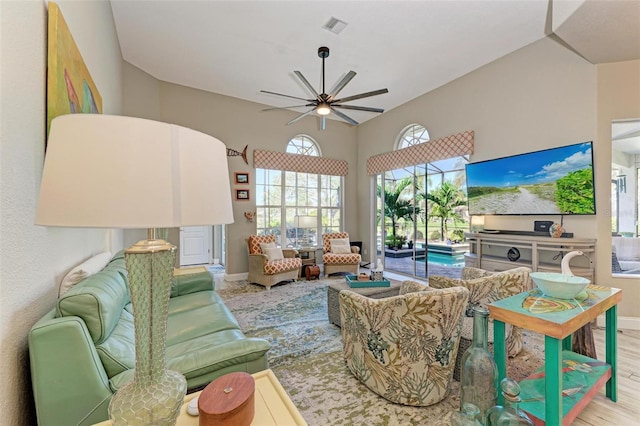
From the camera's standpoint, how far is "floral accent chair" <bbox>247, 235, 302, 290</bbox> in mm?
4516

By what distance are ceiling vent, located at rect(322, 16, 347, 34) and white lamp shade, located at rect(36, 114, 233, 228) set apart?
3245 millimetres

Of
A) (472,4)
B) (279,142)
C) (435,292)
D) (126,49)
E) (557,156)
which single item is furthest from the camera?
(279,142)

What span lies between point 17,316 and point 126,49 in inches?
166

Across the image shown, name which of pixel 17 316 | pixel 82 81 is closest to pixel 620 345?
pixel 17 316

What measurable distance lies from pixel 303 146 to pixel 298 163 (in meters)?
0.51

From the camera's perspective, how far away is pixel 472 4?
9.29 feet

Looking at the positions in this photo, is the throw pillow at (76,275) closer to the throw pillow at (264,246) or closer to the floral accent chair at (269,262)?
the floral accent chair at (269,262)

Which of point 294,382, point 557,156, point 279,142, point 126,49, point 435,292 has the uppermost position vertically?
point 126,49

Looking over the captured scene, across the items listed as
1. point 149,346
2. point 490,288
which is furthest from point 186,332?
point 490,288

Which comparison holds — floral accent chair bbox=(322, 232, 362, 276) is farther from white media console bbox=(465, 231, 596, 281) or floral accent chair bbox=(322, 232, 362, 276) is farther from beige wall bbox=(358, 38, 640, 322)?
beige wall bbox=(358, 38, 640, 322)

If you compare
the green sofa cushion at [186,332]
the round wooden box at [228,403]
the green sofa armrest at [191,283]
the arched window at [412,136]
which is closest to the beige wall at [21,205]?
the green sofa cushion at [186,332]

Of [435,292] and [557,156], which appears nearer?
[435,292]

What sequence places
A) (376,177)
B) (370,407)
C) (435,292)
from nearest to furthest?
(435,292) < (370,407) < (376,177)

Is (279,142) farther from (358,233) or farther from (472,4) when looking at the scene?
(472,4)
